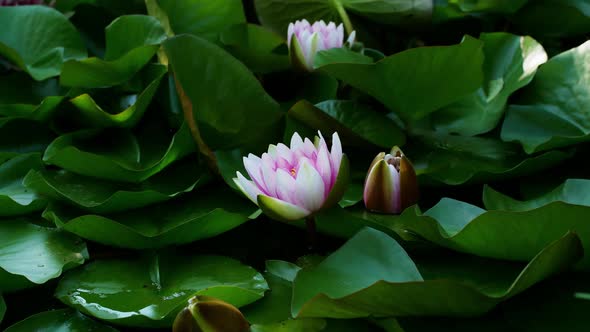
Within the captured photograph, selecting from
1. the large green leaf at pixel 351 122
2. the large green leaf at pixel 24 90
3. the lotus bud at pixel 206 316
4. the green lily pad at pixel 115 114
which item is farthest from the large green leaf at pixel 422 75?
the large green leaf at pixel 24 90

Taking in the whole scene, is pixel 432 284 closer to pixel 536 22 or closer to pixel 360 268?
pixel 360 268

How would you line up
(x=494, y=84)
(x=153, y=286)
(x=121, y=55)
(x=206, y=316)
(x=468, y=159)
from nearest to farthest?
(x=206, y=316) < (x=153, y=286) < (x=468, y=159) < (x=494, y=84) < (x=121, y=55)

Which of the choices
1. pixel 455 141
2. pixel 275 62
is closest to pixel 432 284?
pixel 455 141

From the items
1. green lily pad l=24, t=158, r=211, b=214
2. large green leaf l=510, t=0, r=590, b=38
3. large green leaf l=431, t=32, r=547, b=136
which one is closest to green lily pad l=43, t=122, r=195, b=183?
green lily pad l=24, t=158, r=211, b=214

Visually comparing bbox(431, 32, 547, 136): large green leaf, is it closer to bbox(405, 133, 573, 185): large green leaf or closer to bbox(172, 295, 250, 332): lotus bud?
bbox(405, 133, 573, 185): large green leaf

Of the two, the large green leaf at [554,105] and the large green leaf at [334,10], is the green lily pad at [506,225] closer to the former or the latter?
the large green leaf at [554,105]

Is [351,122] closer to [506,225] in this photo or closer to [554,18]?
[506,225]

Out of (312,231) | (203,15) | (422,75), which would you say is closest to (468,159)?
(422,75)
